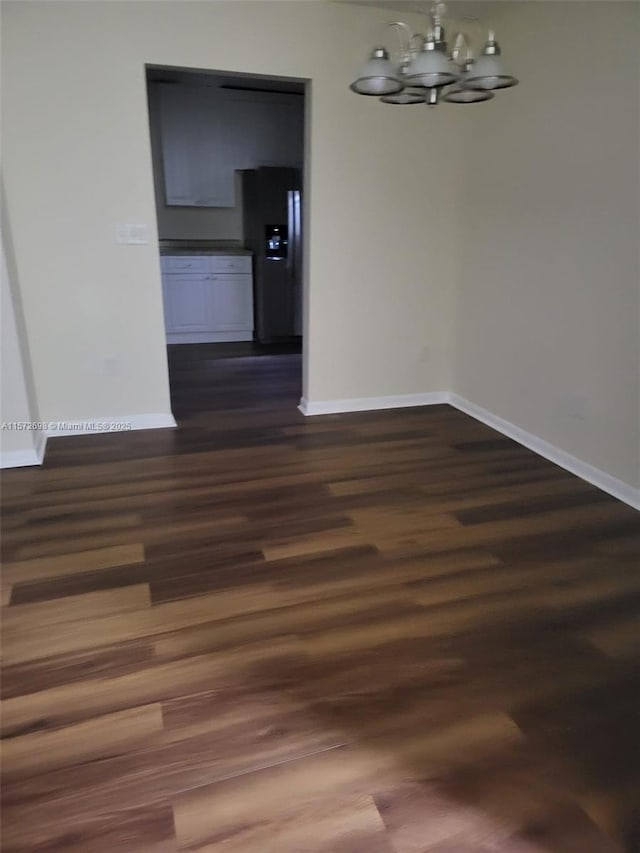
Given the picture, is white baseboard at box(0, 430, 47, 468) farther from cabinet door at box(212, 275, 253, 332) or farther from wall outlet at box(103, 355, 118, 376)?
cabinet door at box(212, 275, 253, 332)

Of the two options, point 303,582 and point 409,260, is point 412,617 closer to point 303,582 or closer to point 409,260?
point 303,582

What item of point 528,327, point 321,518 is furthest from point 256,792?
point 528,327

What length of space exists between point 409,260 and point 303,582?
2635 millimetres

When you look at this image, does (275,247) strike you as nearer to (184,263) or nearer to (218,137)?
(184,263)

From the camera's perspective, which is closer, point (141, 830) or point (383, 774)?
point (141, 830)

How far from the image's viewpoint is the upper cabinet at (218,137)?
6.23 m

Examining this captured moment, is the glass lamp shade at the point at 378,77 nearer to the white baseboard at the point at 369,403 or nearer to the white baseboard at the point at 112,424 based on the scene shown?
the white baseboard at the point at 369,403

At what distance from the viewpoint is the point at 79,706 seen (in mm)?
1749

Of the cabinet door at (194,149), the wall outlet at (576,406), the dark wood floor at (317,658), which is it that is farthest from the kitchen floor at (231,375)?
the wall outlet at (576,406)

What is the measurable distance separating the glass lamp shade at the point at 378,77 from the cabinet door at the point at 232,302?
14.1ft

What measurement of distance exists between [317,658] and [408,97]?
7.45 ft

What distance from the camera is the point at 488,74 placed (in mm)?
2193

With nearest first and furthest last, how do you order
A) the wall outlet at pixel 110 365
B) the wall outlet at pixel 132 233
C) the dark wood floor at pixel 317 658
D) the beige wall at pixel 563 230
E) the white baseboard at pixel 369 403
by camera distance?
the dark wood floor at pixel 317 658 < the beige wall at pixel 563 230 < the wall outlet at pixel 132 233 < the wall outlet at pixel 110 365 < the white baseboard at pixel 369 403

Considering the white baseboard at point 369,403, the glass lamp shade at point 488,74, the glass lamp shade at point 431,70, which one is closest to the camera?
the glass lamp shade at point 431,70
